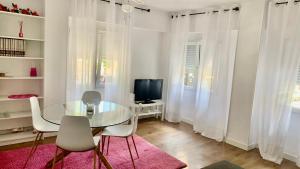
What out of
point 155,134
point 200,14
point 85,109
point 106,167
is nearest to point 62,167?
point 106,167

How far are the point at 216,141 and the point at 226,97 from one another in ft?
2.71

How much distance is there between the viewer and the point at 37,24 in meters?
3.62

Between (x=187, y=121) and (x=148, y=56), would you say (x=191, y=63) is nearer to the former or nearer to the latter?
(x=148, y=56)

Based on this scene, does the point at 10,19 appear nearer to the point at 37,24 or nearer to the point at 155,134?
the point at 37,24

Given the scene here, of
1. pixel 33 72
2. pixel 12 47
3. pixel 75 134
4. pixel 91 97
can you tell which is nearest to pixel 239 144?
pixel 91 97

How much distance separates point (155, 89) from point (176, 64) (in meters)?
0.72

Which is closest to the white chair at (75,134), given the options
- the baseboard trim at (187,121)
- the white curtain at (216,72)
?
the white curtain at (216,72)

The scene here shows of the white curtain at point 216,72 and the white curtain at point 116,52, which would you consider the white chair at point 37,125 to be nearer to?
the white curtain at point 116,52

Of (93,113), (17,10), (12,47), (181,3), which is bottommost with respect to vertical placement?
(93,113)

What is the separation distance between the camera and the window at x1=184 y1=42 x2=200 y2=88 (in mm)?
4844

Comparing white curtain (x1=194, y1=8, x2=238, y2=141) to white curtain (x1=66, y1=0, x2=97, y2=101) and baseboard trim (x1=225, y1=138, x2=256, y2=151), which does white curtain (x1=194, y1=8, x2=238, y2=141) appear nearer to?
baseboard trim (x1=225, y1=138, x2=256, y2=151)

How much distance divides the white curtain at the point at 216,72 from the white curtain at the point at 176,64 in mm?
452

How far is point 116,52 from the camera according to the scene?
4.15 meters

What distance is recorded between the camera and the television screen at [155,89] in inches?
195
